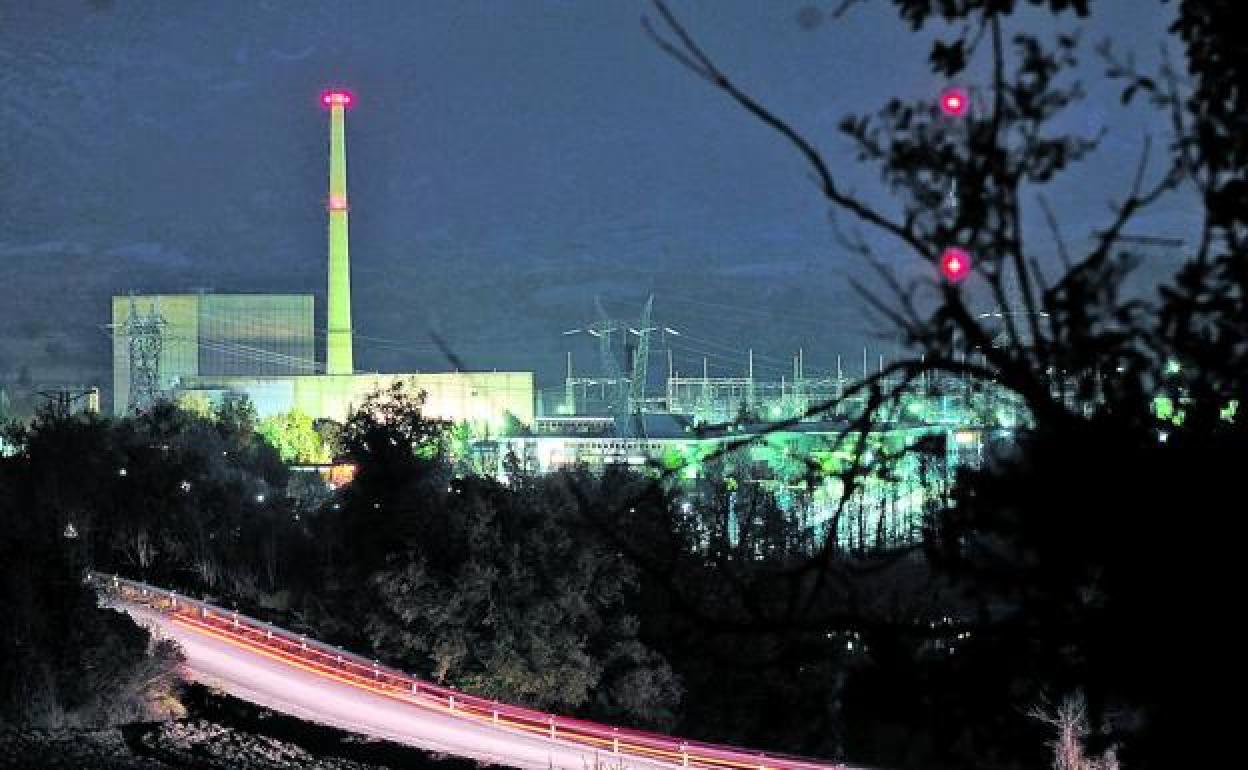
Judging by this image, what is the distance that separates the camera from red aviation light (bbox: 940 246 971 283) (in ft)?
11.9

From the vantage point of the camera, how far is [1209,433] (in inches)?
160

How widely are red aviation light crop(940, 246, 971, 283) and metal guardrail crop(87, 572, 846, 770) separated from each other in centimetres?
1715

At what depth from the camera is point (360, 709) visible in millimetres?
25047

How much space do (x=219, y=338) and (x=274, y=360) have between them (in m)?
3.42

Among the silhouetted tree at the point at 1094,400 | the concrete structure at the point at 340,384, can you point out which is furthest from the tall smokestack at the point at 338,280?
the silhouetted tree at the point at 1094,400

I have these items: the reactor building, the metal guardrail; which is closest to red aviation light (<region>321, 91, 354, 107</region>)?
the reactor building

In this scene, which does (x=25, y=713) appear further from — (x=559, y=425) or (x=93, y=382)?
(x=93, y=382)

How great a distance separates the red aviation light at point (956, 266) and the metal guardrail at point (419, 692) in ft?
56.3

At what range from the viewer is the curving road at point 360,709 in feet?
72.7

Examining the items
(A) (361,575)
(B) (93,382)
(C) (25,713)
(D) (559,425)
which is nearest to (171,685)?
(C) (25,713)

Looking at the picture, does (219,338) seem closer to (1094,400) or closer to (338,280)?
(338,280)

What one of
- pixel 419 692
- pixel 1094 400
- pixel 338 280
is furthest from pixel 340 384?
pixel 1094 400

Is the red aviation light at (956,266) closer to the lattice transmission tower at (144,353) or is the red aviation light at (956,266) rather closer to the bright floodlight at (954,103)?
the bright floodlight at (954,103)

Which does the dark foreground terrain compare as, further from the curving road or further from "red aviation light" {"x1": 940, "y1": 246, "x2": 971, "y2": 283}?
"red aviation light" {"x1": 940, "y1": 246, "x2": 971, "y2": 283}
